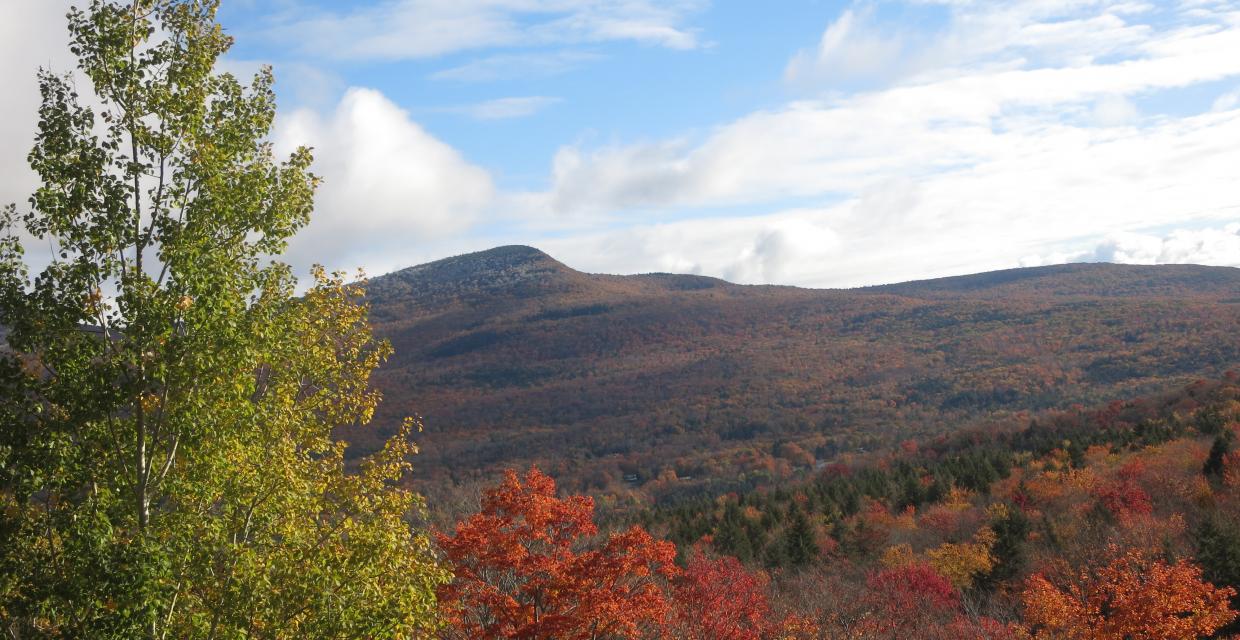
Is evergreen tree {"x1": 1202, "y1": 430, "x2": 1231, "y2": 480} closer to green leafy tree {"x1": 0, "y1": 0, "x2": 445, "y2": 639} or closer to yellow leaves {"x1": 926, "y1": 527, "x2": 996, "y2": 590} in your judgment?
yellow leaves {"x1": 926, "y1": 527, "x2": 996, "y2": 590}

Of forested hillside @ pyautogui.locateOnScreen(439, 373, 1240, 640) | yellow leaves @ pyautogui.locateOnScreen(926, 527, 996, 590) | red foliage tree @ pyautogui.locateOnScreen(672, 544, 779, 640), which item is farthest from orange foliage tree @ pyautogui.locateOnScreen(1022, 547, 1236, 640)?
yellow leaves @ pyautogui.locateOnScreen(926, 527, 996, 590)

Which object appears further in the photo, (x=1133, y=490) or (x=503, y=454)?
(x=503, y=454)

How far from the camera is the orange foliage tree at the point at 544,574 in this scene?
21016mm

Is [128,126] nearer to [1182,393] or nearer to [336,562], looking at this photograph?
[336,562]

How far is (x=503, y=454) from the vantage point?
172 m

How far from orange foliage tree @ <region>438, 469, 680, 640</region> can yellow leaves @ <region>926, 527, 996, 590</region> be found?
26.9 metres

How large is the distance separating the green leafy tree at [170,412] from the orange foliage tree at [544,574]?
8518 mm

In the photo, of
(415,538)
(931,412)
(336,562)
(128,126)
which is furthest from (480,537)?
(931,412)

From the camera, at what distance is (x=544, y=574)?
909 inches

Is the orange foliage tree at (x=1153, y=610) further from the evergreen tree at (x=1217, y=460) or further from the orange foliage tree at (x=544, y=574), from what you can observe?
the evergreen tree at (x=1217, y=460)

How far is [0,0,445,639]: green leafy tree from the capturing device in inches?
439

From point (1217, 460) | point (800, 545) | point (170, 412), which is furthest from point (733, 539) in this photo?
point (170, 412)

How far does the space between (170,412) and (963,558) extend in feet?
147

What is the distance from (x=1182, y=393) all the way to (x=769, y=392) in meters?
116
